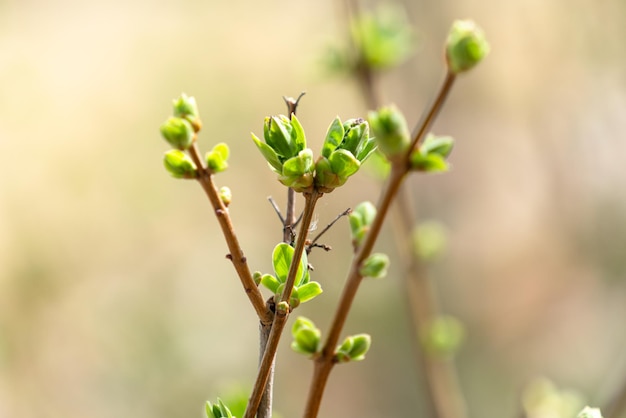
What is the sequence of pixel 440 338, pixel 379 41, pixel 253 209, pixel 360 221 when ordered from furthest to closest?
pixel 253 209, pixel 379 41, pixel 440 338, pixel 360 221

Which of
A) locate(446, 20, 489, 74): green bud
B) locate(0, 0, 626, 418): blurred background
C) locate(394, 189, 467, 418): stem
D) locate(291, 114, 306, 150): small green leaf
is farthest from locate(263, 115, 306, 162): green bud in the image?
locate(0, 0, 626, 418): blurred background

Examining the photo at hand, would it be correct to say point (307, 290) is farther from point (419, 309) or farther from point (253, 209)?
point (253, 209)

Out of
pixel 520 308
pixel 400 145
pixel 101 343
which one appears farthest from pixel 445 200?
pixel 400 145

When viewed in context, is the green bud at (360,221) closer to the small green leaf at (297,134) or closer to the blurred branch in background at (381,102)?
the small green leaf at (297,134)

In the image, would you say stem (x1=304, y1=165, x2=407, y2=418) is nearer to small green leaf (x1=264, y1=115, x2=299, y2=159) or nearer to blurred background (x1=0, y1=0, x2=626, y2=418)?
small green leaf (x1=264, y1=115, x2=299, y2=159)

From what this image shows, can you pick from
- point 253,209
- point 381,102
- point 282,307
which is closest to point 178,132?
point 282,307

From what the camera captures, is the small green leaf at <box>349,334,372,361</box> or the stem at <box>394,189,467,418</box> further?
the stem at <box>394,189,467,418</box>

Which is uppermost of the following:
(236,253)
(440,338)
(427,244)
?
(236,253)
